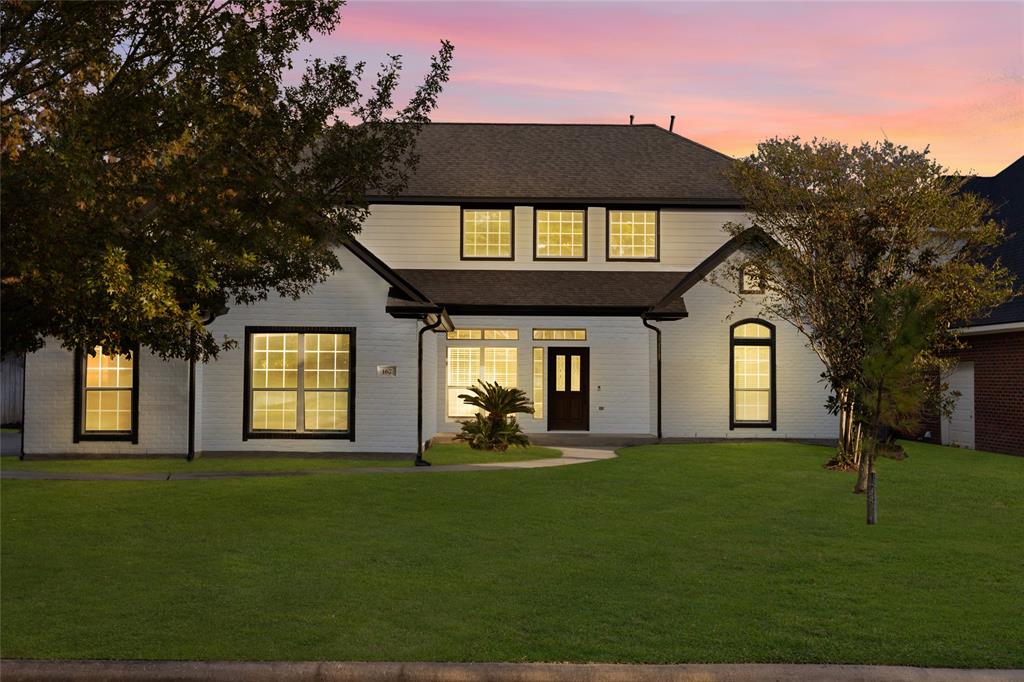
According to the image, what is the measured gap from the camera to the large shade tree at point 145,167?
11.1 meters

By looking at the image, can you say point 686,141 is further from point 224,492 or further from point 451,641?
point 451,641

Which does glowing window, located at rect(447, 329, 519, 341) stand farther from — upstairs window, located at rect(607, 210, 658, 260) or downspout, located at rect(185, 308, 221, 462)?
downspout, located at rect(185, 308, 221, 462)

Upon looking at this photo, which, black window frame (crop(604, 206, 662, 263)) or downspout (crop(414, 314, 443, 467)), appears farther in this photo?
black window frame (crop(604, 206, 662, 263))

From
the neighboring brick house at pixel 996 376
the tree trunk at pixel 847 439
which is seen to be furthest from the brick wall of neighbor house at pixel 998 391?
the tree trunk at pixel 847 439

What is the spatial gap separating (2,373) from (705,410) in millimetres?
24617

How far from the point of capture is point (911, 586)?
9312 mm

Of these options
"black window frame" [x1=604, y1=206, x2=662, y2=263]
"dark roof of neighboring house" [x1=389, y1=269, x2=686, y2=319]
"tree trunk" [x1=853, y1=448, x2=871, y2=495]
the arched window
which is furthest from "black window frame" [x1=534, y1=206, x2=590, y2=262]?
"tree trunk" [x1=853, y1=448, x2=871, y2=495]

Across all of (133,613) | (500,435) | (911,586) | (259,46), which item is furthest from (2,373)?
(911,586)

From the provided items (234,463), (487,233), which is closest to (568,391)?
(487,233)

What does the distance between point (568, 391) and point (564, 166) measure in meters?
7.68

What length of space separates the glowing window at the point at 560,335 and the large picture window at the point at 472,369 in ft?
2.78

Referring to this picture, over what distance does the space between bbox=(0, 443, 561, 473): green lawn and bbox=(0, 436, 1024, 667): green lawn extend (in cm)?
261

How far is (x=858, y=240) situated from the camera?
19781 mm

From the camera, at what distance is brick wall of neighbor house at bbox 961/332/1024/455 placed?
950 inches
